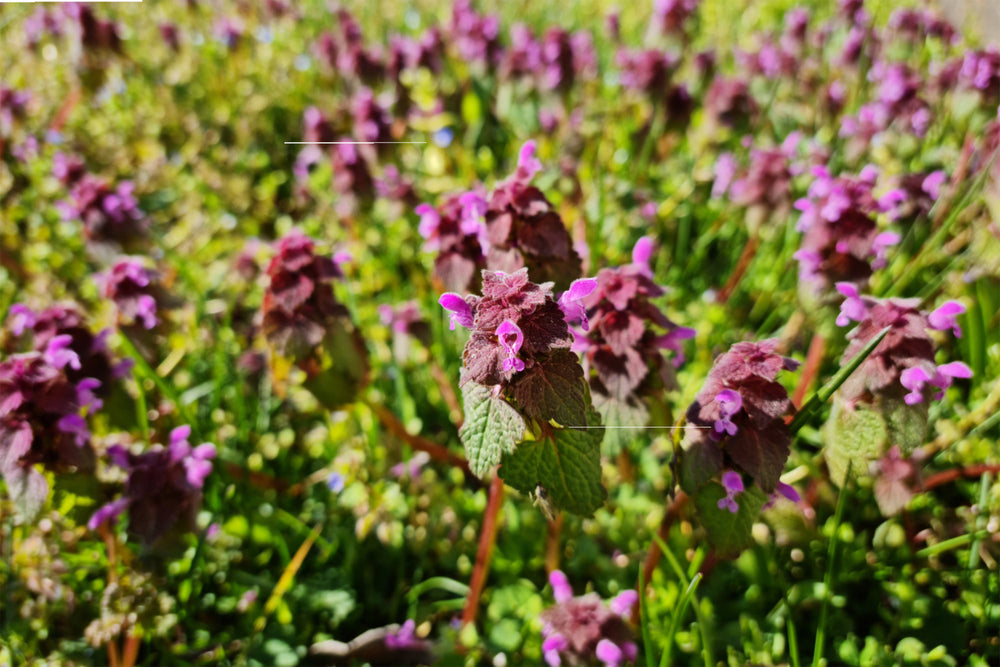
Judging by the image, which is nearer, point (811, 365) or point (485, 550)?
point (485, 550)

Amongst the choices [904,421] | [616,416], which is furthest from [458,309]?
[904,421]

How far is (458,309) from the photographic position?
1086mm

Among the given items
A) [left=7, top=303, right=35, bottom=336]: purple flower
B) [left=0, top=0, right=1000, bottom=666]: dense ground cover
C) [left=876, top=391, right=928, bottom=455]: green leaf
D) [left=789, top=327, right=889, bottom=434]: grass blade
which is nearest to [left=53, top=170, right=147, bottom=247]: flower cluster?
[left=0, top=0, right=1000, bottom=666]: dense ground cover

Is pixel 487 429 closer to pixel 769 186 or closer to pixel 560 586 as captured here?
pixel 560 586

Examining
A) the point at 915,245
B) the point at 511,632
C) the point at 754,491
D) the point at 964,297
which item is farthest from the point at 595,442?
the point at 915,245

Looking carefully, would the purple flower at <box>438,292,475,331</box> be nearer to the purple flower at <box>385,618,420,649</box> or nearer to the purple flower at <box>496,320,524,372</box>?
the purple flower at <box>496,320,524,372</box>

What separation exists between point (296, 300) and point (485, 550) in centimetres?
81

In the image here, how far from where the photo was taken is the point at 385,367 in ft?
8.04

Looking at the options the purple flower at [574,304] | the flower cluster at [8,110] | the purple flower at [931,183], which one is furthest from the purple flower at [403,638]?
the flower cluster at [8,110]

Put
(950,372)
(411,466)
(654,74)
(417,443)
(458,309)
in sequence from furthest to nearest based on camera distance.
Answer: (654,74) → (411,466) → (417,443) → (950,372) → (458,309)

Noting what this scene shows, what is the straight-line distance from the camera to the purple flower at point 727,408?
1.13m

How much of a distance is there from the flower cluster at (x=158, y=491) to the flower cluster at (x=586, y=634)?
901 mm

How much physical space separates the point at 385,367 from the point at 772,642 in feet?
5.09

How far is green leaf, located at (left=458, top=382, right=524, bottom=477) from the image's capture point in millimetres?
1043
